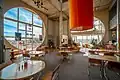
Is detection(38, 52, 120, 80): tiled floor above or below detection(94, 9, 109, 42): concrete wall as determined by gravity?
below

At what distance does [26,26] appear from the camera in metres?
11.3

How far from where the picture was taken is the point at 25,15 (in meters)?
11.3

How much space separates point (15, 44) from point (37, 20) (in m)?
5.11

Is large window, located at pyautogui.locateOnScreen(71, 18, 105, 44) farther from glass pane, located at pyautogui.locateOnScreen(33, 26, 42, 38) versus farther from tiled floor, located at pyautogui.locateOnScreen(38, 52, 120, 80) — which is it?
Result: tiled floor, located at pyautogui.locateOnScreen(38, 52, 120, 80)

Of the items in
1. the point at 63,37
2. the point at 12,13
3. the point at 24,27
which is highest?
the point at 12,13

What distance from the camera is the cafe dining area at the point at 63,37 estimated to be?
3.61 m

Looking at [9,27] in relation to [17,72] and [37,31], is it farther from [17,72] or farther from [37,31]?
[17,72]

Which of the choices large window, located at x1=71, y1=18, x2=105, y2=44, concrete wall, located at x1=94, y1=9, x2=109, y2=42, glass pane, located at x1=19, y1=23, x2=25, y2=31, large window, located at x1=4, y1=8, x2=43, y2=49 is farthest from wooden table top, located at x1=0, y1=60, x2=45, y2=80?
concrete wall, located at x1=94, y1=9, x2=109, y2=42

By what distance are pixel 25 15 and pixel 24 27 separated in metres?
1.45

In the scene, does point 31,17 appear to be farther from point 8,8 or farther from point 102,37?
point 102,37

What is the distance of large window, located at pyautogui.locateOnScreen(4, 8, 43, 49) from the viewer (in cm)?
902

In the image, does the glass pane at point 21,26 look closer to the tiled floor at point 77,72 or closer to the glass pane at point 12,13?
the glass pane at point 12,13

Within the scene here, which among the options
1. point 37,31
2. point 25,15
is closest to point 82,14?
point 25,15

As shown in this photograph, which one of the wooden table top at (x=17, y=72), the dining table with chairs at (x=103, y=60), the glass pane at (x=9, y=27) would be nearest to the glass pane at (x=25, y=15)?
the glass pane at (x=9, y=27)
